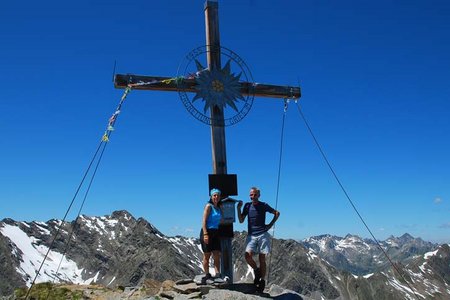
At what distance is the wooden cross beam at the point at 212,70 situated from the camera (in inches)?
510

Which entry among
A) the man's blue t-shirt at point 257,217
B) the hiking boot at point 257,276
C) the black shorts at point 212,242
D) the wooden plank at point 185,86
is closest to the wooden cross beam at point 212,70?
the wooden plank at point 185,86

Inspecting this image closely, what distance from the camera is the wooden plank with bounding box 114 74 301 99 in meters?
12.9

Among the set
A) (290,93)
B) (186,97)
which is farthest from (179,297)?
(290,93)

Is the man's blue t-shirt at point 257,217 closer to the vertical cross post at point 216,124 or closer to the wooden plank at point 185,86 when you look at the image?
the vertical cross post at point 216,124

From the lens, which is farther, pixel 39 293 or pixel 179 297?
pixel 39 293

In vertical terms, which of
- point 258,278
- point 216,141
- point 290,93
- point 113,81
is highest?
point 290,93

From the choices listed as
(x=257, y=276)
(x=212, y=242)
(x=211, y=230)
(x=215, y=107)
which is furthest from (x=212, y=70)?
(x=257, y=276)

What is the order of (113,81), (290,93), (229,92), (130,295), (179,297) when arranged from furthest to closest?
(290,93) → (229,92) → (113,81) → (130,295) → (179,297)

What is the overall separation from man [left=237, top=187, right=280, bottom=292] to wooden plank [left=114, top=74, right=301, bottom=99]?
11.9 feet

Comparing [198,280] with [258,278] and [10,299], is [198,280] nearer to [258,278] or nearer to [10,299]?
[258,278]

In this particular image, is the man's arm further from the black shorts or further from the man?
the black shorts

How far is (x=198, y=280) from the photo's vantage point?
1200 cm

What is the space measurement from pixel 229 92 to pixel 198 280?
564cm

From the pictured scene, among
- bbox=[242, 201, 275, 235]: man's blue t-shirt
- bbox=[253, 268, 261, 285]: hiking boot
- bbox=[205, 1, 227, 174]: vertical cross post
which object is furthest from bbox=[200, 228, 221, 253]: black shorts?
bbox=[205, 1, 227, 174]: vertical cross post
